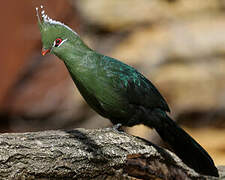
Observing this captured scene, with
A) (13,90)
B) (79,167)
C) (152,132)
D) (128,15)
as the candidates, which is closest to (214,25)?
(128,15)

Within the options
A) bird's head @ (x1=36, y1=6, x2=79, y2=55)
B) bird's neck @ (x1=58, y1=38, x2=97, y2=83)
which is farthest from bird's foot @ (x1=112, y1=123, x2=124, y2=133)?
bird's head @ (x1=36, y1=6, x2=79, y2=55)

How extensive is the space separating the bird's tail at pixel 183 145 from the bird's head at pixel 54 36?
35.5 inches

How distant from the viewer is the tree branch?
3.08 m

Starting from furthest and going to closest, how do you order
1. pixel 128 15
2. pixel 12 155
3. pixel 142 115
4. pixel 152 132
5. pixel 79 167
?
1. pixel 128 15
2. pixel 152 132
3. pixel 142 115
4. pixel 79 167
5. pixel 12 155

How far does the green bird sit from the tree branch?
16 centimetres

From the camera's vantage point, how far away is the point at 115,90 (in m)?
3.79

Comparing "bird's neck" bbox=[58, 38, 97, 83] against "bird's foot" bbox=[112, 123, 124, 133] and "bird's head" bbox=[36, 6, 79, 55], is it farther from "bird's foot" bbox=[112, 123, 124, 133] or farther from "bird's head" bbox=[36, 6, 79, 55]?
"bird's foot" bbox=[112, 123, 124, 133]

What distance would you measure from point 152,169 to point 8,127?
4.74 metres

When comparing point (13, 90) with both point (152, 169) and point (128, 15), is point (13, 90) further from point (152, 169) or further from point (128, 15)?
point (152, 169)

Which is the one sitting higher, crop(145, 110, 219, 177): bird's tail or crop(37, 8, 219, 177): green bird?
crop(37, 8, 219, 177): green bird

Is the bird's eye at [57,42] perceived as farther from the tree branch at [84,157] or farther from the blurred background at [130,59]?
the blurred background at [130,59]

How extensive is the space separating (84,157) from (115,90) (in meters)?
0.70

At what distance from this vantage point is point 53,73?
8055 millimetres

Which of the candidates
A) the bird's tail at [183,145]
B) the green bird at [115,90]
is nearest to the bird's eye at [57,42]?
the green bird at [115,90]
